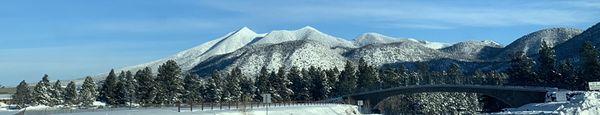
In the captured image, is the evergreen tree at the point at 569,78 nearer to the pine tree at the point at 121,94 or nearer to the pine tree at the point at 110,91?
the pine tree at the point at 121,94

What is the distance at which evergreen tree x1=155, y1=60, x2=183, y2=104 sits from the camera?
137 metres

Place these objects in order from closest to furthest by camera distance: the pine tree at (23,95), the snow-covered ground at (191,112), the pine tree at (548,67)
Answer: the snow-covered ground at (191,112), the pine tree at (548,67), the pine tree at (23,95)

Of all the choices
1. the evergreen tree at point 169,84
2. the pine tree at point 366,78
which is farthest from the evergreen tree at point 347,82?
the evergreen tree at point 169,84

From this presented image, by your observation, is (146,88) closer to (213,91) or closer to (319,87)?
(213,91)

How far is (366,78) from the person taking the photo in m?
183

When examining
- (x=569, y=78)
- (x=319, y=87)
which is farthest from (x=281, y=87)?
(x=569, y=78)

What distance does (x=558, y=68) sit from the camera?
5797 inches

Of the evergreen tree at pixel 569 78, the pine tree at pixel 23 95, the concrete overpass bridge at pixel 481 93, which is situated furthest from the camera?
the pine tree at pixel 23 95

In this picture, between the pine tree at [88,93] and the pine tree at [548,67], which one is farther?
the pine tree at [548,67]

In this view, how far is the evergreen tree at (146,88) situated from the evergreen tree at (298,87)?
41.9 metres

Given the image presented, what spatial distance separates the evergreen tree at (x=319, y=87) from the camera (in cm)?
17462

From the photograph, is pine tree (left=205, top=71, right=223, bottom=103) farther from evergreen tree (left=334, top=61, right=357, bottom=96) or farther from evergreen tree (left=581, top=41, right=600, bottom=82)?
evergreen tree (left=581, top=41, right=600, bottom=82)

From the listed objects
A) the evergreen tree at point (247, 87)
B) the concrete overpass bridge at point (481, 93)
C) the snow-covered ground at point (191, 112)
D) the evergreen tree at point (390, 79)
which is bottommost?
the snow-covered ground at point (191, 112)

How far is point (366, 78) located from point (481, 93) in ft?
107
